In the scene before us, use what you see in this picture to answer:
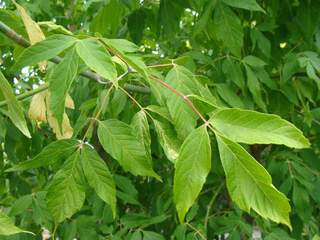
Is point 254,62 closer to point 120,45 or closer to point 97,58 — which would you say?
point 120,45

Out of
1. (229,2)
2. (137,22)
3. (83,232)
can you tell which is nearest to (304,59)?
(229,2)

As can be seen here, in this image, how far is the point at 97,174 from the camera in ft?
2.63

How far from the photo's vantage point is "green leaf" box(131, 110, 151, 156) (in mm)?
852

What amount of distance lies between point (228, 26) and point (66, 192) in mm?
634

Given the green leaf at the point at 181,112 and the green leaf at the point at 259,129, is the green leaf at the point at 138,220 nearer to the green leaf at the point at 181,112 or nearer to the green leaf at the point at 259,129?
the green leaf at the point at 181,112

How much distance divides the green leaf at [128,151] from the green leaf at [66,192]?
7cm

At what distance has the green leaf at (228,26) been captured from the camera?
1.21 metres

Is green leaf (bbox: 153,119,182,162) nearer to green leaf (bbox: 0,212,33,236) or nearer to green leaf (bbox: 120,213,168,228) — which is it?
green leaf (bbox: 0,212,33,236)

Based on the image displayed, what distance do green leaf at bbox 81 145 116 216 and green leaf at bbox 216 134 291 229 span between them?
0.81ft

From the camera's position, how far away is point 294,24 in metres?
1.43

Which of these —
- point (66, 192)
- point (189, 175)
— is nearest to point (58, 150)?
point (66, 192)

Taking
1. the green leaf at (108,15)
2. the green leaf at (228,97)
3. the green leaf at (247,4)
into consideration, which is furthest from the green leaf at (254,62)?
the green leaf at (108,15)

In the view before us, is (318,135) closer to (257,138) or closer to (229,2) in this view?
(229,2)

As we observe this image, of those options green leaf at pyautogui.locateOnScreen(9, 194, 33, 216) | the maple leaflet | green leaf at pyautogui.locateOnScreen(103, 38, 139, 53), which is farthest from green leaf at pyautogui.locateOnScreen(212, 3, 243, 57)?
green leaf at pyautogui.locateOnScreen(9, 194, 33, 216)
